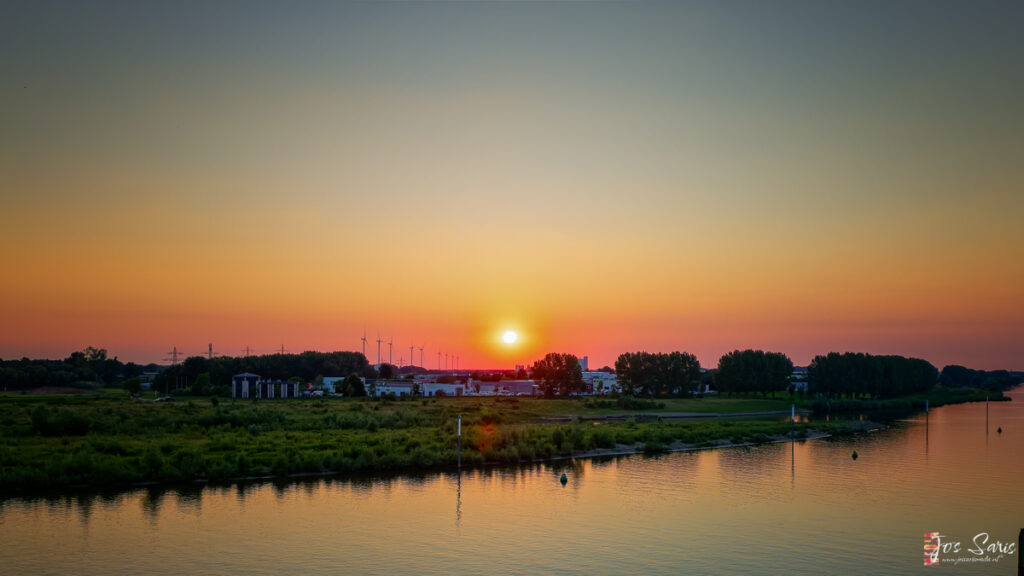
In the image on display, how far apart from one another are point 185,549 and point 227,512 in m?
5.94

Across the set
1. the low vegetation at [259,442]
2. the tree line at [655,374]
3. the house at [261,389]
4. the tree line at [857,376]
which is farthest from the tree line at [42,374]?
the tree line at [857,376]

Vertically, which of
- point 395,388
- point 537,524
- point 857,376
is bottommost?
point 395,388

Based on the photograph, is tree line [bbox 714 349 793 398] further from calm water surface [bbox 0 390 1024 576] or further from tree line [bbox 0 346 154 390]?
tree line [bbox 0 346 154 390]

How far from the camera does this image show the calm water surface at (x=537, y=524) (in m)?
25.1

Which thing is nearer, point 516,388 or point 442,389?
point 442,389

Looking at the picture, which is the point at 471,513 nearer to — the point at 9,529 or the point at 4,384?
the point at 9,529

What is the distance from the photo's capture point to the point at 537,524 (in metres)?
31.2

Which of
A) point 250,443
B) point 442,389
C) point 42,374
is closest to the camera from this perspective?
point 250,443

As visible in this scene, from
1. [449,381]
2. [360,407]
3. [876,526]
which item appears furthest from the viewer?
[449,381]

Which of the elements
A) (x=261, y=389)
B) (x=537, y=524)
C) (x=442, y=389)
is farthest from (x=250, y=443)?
(x=442, y=389)

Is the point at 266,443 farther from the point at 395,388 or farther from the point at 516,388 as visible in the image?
the point at 516,388

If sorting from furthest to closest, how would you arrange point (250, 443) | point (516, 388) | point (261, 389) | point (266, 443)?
point (516, 388), point (261, 389), point (266, 443), point (250, 443)

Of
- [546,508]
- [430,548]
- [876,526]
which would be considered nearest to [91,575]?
[430,548]

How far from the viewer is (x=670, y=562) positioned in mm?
25656
